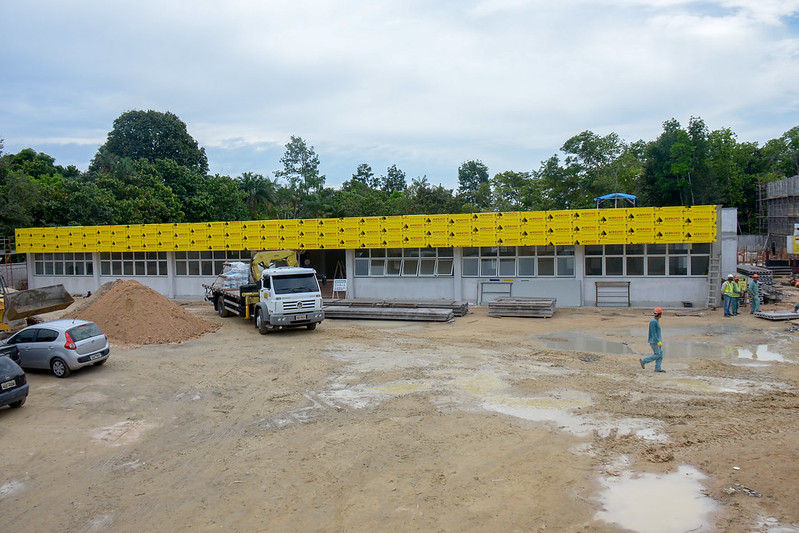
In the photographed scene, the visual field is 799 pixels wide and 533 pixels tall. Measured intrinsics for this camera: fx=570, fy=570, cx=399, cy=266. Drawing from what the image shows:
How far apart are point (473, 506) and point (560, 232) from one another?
67.0 feet

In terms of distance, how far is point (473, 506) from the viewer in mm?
7242

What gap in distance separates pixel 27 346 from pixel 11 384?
390 cm

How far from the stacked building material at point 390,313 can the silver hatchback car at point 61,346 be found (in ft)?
35.8

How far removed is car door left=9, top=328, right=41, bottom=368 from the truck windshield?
7.50 meters

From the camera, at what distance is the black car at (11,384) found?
11609mm

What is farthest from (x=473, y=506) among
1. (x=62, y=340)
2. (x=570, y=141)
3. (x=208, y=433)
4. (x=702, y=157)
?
(x=702, y=157)

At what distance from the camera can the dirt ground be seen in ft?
23.7

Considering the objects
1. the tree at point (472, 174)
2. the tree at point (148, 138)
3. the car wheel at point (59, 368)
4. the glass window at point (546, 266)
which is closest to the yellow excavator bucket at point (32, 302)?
the car wheel at point (59, 368)

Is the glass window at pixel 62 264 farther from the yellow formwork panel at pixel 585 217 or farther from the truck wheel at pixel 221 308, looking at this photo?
the yellow formwork panel at pixel 585 217

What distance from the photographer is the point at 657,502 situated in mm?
7148

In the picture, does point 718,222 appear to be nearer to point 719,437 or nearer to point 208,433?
point 719,437

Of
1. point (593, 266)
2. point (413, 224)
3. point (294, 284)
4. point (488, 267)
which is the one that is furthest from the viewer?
point (413, 224)

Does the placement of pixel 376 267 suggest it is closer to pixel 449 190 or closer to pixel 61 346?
pixel 61 346

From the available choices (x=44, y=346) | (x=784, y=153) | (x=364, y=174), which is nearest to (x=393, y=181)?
(x=364, y=174)
